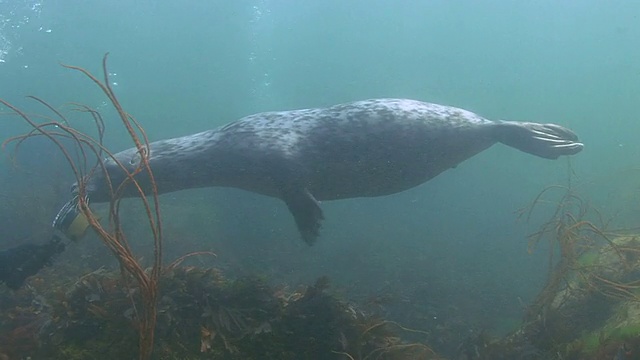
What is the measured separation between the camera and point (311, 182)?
17.2 feet

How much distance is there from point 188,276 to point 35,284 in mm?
2564

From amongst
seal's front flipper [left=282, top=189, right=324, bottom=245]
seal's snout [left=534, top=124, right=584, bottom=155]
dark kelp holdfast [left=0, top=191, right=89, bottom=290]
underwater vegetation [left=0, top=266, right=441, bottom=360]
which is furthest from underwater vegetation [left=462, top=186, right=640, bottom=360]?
dark kelp holdfast [left=0, top=191, right=89, bottom=290]

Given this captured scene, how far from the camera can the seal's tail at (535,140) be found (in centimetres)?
562

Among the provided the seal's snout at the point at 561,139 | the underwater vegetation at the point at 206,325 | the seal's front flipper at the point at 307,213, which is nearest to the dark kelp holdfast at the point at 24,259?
the underwater vegetation at the point at 206,325

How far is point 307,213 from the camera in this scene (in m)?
4.98

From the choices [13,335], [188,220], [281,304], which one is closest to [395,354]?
[281,304]

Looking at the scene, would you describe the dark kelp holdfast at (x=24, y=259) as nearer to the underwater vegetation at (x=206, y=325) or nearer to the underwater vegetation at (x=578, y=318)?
the underwater vegetation at (x=206, y=325)

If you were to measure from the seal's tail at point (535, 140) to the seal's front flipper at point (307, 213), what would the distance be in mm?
2476

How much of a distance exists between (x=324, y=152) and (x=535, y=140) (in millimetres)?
2628

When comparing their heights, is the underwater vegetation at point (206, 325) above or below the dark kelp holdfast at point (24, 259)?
above

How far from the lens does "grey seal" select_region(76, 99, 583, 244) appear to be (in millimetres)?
5102

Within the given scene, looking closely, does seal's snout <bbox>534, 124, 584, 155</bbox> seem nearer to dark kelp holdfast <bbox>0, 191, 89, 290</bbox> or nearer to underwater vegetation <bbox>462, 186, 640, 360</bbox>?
underwater vegetation <bbox>462, 186, 640, 360</bbox>

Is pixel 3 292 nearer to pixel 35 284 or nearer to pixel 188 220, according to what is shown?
pixel 35 284

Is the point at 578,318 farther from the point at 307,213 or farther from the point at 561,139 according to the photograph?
the point at 307,213
